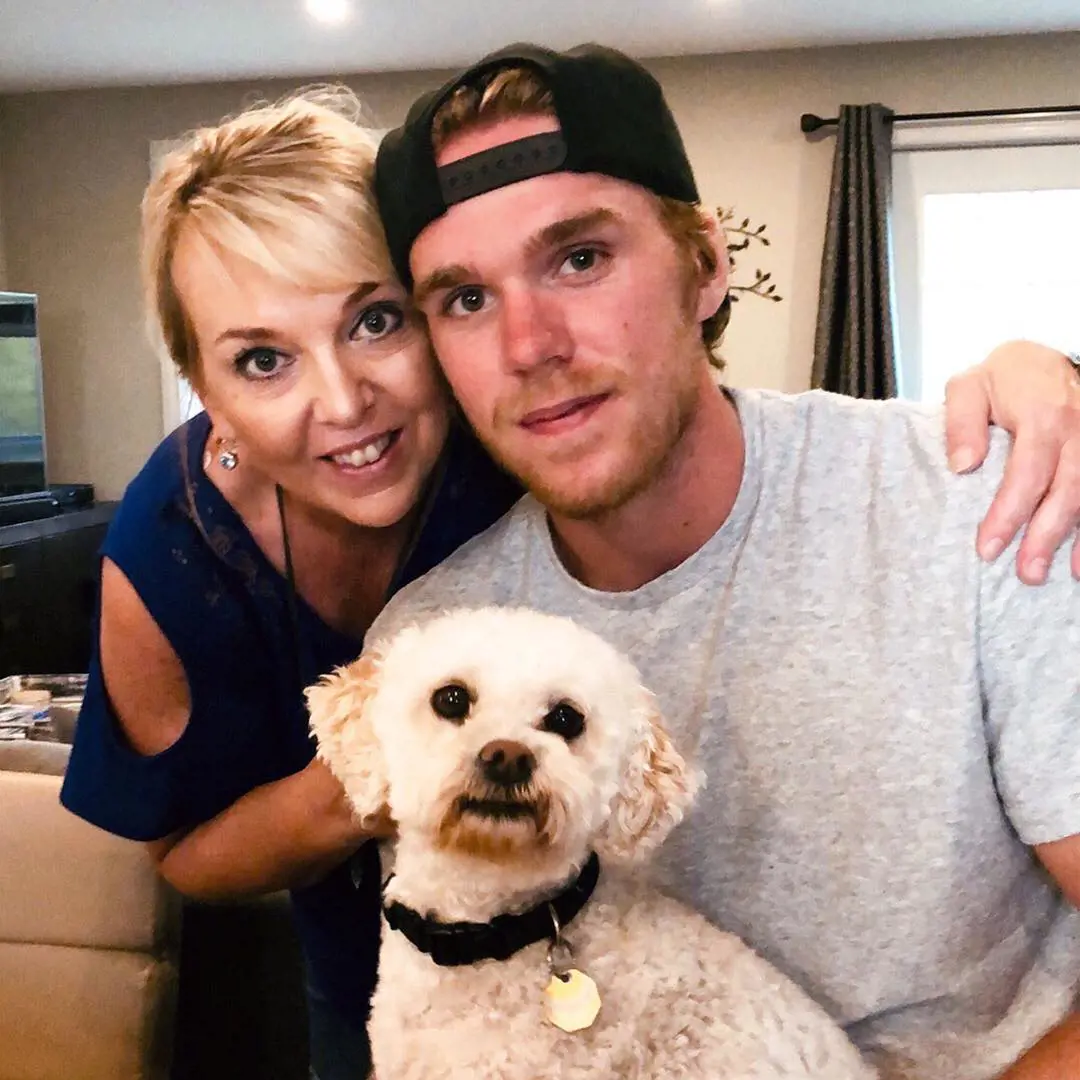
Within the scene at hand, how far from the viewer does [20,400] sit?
4.26 meters

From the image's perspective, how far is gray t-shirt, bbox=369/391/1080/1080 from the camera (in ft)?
2.97

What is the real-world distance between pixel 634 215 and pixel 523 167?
12 cm

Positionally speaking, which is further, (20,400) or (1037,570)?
(20,400)

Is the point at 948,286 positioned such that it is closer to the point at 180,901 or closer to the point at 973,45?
the point at 973,45

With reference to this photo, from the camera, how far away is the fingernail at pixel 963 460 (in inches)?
36.8

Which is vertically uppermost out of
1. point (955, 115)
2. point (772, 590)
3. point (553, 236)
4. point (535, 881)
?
point (955, 115)

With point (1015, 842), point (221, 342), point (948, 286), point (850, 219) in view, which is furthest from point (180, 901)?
point (948, 286)

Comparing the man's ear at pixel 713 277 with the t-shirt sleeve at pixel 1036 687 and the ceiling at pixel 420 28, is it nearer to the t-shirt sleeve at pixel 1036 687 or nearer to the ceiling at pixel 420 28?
the t-shirt sleeve at pixel 1036 687

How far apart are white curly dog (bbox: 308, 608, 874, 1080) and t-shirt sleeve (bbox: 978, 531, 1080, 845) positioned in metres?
0.26

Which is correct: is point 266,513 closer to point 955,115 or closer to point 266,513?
point 266,513

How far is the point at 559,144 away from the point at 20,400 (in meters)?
3.89

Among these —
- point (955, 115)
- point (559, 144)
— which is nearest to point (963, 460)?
point (559, 144)

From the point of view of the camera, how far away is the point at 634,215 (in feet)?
3.41

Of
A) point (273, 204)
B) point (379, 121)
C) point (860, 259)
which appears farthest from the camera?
point (860, 259)
